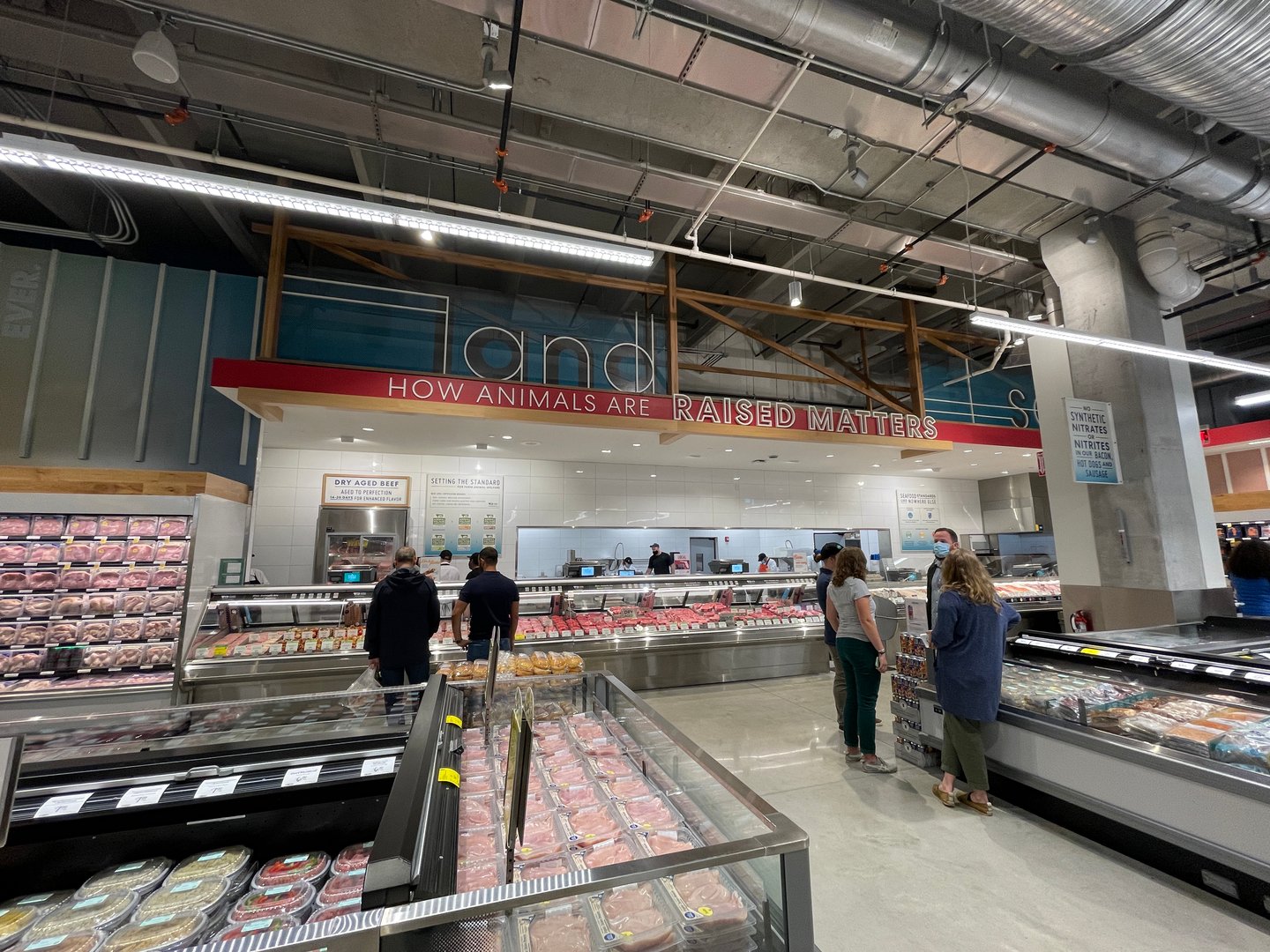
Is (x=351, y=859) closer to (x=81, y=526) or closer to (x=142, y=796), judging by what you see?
(x=142, y=796)

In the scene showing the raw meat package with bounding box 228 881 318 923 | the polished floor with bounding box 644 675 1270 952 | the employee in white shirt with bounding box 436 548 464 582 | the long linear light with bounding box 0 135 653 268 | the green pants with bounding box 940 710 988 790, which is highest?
the long linear light with bounding box 0 135 653 268

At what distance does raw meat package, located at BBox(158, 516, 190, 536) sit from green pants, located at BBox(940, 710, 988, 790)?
691 centimetres

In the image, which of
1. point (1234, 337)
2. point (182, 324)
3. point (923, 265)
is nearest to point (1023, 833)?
point (923, 265)

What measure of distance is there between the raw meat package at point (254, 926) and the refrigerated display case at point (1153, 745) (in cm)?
368

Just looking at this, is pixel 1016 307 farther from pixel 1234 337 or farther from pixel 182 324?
pixel 182 324

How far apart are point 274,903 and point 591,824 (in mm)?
853

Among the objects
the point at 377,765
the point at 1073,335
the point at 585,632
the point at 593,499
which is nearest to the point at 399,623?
the point at 585,632

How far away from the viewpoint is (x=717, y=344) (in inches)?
452

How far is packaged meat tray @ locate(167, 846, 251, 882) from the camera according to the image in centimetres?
137

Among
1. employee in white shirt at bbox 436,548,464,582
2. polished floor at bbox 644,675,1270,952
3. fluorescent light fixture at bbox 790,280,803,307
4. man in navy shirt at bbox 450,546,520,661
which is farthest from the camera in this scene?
employee in white shirt at bbox 436,548,464,582

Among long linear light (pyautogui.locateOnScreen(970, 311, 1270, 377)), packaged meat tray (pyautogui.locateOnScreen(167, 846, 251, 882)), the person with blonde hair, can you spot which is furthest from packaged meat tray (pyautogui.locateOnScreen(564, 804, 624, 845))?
long linear light (pyautogui.locateOnScreen(970, 311, 1270, 377))

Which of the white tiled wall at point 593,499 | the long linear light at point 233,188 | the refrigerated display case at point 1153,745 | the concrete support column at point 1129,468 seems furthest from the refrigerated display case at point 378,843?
the white tiled wall at point 593,499

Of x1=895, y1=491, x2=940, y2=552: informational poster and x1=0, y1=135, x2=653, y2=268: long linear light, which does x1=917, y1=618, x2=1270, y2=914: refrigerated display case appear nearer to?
x1=0, y1=135, x2=653, y2=268: long linear light

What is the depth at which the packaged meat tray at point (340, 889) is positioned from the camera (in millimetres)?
1316
